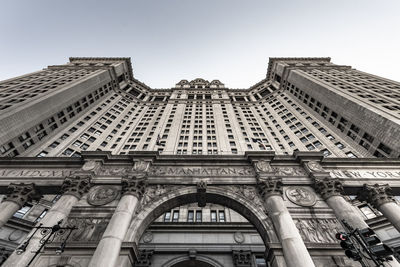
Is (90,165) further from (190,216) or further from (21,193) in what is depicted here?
(190,216)

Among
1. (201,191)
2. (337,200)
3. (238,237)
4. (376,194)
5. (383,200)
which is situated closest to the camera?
(337,200)

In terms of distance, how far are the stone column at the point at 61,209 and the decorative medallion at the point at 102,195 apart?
2.26ft

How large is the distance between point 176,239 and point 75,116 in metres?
35.6

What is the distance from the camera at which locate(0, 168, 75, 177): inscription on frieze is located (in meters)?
18.4

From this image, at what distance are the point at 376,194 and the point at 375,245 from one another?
439 inches

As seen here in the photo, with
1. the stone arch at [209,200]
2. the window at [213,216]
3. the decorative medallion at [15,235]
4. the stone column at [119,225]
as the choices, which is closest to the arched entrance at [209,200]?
the stone arch at [209,200]

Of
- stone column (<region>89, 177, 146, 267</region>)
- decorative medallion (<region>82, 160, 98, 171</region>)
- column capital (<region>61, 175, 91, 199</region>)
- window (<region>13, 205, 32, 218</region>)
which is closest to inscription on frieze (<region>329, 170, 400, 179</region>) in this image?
stone column (<region>89, 177, 146, 267</region>)

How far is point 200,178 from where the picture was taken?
17703 mm

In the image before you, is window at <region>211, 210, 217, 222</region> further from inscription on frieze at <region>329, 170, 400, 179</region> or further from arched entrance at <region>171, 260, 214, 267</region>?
inscription on frieze at <region>329, 170, 400, 179</region>

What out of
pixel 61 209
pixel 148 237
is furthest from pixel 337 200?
pixel 61 209

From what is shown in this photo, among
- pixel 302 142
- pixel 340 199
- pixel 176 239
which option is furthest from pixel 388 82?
pixel 176 239

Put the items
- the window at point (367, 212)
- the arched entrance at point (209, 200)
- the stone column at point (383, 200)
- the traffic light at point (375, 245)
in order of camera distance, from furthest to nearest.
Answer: the window at point (367, 212) → the stone column at point (383, 200) → the arched entrance at point (209, 200) → the traffic light at point (375, 245)

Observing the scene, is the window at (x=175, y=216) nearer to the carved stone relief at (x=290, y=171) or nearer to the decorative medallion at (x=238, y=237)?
the decorative medallion at (x=238, y=237)

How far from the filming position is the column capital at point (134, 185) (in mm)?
15612
